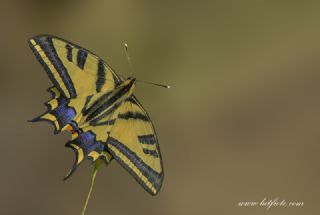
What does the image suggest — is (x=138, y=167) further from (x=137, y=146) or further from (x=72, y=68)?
(x=72, y=68)

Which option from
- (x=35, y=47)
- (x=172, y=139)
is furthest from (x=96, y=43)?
(x=35, y=47)

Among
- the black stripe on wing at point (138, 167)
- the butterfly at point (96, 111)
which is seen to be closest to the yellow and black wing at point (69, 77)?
the butterfly at point (96, 111)

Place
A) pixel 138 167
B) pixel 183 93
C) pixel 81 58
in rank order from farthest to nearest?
pixel 183 93
pixel 81 58
pixel 138 167

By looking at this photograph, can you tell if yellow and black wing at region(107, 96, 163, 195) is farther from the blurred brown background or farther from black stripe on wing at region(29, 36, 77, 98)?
the blurred brown background

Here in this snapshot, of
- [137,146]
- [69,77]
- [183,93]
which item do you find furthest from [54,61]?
[183,93]

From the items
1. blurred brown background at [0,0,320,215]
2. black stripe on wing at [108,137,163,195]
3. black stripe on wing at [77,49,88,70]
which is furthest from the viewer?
blurred brown background at [0,0,320,215]

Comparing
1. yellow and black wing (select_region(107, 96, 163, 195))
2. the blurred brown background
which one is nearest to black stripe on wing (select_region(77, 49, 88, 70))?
yellow and black wing (select_region(107, 96, 163, 195))
